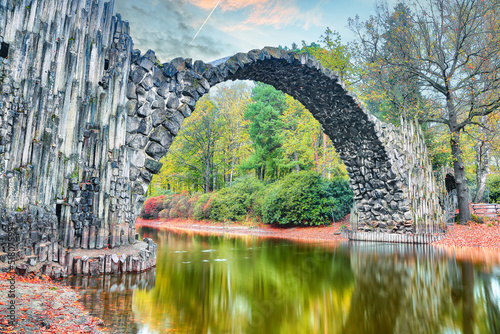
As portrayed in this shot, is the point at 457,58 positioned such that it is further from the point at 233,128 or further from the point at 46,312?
the point at 233,128

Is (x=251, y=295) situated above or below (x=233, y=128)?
below

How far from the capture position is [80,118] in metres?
6.46

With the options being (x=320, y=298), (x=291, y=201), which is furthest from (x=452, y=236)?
(x=320, y=298)

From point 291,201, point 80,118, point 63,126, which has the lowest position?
point 291,201

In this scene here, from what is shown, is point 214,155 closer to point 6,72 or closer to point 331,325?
point 6,72

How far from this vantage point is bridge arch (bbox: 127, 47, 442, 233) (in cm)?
736

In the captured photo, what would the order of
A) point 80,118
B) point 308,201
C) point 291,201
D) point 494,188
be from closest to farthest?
point 80,118
point 308,201
point 291,201
point 494,188

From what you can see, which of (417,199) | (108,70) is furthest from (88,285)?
(417,199)

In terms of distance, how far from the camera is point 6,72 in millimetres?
5609

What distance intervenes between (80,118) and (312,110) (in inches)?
384

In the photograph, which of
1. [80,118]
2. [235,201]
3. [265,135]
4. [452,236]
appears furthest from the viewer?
[265,135]

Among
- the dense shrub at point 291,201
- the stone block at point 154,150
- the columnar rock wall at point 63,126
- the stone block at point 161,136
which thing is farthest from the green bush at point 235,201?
the columnar rock wall at point 63,126

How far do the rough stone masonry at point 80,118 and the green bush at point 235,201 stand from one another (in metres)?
13.2

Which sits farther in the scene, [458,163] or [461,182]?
[461,182]
